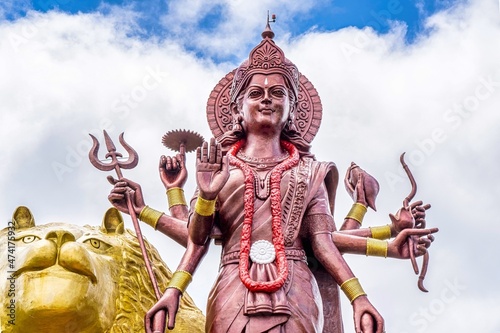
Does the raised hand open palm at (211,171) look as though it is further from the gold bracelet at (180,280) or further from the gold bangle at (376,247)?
the gold bangle at (376,247)

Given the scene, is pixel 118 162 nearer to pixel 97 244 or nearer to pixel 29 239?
pixel 97 244

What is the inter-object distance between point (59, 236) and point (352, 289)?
179 centimetres

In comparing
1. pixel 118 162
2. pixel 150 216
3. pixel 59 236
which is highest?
pixel 118 162

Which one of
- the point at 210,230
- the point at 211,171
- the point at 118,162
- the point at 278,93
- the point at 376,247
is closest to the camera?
the point at 211,171

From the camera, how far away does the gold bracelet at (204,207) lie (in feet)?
17.5

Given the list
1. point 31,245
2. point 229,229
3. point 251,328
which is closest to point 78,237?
point 31,245

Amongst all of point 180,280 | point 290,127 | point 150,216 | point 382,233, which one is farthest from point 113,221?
point 382,233

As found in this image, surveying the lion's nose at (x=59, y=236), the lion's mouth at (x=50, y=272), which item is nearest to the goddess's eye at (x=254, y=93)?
the lion's nose at (x=59, y=236)

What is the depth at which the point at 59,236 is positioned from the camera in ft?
18.0

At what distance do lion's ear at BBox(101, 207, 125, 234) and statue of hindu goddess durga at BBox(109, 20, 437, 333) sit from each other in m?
0.08

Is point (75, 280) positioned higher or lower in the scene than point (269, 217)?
lower

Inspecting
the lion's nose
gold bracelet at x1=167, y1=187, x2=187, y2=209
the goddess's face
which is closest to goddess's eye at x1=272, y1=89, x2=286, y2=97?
the goddess's face

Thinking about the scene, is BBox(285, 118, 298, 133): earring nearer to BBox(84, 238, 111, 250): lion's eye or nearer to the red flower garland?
the red flower garland

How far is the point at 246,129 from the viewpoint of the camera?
607 cm
